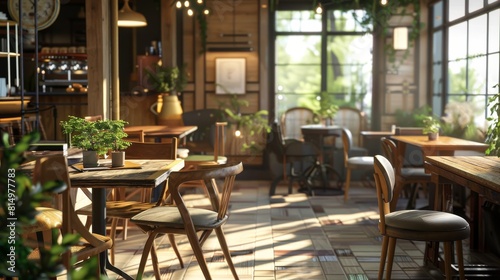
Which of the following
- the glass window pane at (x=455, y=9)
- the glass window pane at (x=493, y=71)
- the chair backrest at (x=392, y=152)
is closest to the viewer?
the chair backrest at (x=392, y=152)

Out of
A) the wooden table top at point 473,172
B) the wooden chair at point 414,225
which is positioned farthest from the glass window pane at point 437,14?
the wooden chair at point 414,225

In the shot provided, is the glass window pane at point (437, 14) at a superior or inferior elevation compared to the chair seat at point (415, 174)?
superior

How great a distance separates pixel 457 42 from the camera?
933 cm

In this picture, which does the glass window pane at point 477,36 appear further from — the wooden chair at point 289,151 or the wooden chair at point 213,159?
the wooden chair at point 213,159

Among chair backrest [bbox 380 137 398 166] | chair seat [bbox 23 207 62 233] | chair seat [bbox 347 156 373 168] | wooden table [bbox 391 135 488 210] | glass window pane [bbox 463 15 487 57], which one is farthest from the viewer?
glass window pane [bbox 463 15 487 57]

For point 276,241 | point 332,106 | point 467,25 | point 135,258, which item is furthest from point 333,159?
point 135,258

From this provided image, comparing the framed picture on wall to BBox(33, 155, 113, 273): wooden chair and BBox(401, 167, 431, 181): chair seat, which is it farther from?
BBox(33, 155, 113, 273): wooden chair

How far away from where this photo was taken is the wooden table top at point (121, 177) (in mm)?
3564

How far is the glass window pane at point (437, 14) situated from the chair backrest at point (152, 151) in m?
6.20

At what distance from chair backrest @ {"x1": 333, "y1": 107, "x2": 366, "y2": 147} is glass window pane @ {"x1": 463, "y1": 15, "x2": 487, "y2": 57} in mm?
2351

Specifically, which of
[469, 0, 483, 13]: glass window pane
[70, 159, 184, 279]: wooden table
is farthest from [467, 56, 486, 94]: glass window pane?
[70, 159, 184, 279]: wooden table

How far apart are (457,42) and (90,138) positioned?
21.3 feet

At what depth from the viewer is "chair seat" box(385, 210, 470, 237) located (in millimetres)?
3869

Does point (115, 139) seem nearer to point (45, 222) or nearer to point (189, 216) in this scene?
point (189, 216)
